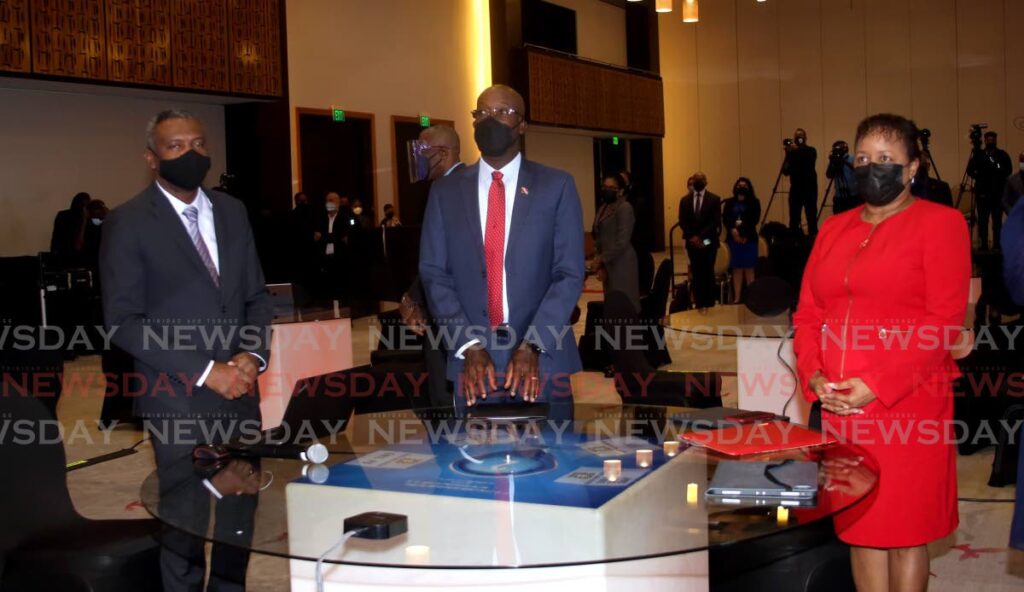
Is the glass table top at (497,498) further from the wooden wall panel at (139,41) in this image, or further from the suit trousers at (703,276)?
the wooden wall panel at (139,41)

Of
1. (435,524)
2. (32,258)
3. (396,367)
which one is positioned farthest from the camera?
(32,258)

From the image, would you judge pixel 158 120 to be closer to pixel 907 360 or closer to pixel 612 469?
pixel 612 469

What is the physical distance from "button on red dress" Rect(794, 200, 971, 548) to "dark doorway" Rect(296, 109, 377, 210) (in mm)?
12367

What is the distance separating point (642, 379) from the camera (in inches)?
192

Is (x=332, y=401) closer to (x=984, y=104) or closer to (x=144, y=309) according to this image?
(x=144, y=309)

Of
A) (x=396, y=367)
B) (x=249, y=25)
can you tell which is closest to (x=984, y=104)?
(x=249, y=25)

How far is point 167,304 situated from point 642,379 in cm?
244

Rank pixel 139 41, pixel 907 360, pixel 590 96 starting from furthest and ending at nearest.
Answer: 1. pixel 590 96
2. pixel 139 41
3. pixel 907 360

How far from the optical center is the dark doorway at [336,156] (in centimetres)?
1466

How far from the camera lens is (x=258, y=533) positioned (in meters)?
1.95

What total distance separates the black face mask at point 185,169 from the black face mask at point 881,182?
1797mm

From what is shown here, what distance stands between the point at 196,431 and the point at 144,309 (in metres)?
0.37

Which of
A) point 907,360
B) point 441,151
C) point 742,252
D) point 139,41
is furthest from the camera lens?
point 742,252

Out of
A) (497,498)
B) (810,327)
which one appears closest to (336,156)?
(810,327)
